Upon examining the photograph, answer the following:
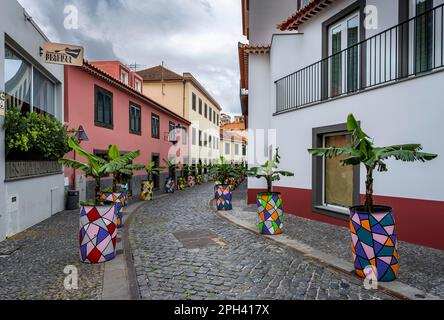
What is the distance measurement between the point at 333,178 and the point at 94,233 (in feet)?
21.3

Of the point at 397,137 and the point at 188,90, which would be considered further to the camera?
the point at 188,90

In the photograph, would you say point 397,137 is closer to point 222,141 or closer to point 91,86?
point 91,86

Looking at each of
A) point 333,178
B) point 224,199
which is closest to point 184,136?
point 224,199

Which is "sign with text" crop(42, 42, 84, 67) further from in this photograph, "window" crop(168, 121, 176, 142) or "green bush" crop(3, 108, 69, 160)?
"window" crop(168, 121, 176, 142)

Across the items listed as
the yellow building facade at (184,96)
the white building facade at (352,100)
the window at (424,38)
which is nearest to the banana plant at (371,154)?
the white building facade at (352,100)

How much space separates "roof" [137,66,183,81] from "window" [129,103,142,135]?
33.8 ft

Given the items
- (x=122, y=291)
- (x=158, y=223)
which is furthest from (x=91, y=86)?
(x=122, y=291)

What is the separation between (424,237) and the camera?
5750mm

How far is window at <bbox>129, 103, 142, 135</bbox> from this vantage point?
54.3ft

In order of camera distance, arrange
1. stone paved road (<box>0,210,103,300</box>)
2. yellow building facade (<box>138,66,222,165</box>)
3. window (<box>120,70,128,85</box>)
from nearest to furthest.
Answer: stone paved road (<box>0,210,103,300</box>), window (<box>120,70,128,85</box>), yellow building facade (<box>138,66,222,165</box>)

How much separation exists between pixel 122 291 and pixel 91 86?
35.0 ft

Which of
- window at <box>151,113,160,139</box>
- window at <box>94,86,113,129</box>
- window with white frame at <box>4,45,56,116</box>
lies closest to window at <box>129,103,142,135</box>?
window at <box>151,113,160,139</box>

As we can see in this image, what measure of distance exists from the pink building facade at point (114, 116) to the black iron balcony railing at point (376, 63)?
7835 millimetres

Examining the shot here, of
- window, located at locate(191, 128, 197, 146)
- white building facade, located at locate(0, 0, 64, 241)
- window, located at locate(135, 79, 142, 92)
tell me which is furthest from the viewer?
window, located at locate(191, 128, 197, 146)
